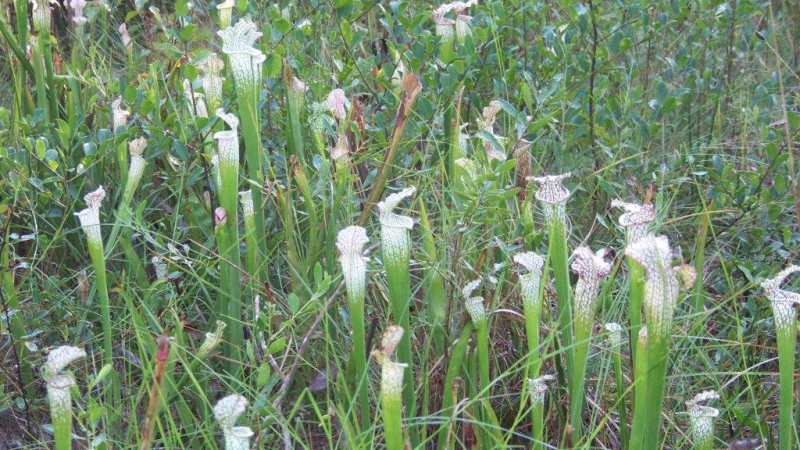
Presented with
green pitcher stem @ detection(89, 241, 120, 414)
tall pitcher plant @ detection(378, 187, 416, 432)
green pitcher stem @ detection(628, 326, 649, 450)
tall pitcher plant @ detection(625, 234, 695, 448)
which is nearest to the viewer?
tall pitcher plant @ detection(625, 234, 695, 448)

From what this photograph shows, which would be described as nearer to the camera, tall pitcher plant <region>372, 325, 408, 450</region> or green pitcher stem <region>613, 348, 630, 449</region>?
tall pitcher plant <region>372, 325, 408, 450</region>

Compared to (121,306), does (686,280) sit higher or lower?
higher

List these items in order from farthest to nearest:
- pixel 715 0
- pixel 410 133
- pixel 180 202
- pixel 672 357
Answer: pixel 715 0
pixel 410 133
pixel 180 202
pixel 672 357

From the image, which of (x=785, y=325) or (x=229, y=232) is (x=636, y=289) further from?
(x=229, y=232)

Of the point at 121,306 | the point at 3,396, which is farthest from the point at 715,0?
the point at 3,396

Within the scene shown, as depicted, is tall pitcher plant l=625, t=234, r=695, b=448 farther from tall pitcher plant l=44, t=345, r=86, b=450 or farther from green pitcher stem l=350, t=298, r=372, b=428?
tall pitcher plant l=44, t=345, r=86, b=450

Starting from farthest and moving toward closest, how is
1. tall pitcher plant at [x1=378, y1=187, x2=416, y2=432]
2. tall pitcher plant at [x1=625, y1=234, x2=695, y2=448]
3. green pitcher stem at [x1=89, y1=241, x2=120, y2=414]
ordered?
1. green pitcher stem at [x1=89, y1=241, x2=120, y2=414]
2. tall pitcher plant at [x1=378, y1=187, x2=416, y2=432]
3. tall pitcher plant at [x1=625, y1=234, x2=695, y2=448]

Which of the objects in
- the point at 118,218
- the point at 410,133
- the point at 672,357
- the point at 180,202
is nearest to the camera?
the point at 118,218

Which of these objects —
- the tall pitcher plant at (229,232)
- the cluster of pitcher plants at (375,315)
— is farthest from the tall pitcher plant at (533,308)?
the tall pitcher plant at (229,232)

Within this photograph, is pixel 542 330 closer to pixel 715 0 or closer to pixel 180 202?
pixel 180 202

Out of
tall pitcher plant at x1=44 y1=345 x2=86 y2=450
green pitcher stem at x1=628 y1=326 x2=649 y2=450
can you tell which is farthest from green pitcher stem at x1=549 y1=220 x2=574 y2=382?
tall pitcher plant at x1=44 y1=345 x2=86 y2=450

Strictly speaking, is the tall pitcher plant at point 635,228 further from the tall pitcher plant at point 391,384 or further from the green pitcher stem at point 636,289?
the tall pitcher plant at point 391,384
